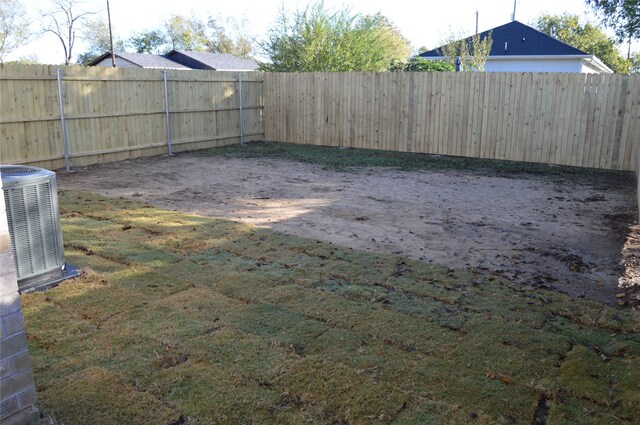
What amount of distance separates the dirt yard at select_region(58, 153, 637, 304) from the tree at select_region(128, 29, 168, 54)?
5138cm

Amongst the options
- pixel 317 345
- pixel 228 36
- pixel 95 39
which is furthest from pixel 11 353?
pixel 228 36

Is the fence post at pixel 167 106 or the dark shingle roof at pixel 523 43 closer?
the fence post at pixel 167 106

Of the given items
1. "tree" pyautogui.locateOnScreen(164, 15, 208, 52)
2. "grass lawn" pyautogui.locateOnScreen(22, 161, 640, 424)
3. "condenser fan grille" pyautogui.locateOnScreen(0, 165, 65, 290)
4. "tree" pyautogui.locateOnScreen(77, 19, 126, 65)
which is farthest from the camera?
"tree" pyautogui.locateOnScreen(164, 15, 208, 52)

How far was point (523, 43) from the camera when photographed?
23828 millimetres

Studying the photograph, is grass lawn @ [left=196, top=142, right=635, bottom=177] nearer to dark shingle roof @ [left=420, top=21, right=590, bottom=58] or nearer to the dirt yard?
the dirt yard

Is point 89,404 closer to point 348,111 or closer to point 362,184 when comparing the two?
point 362,184

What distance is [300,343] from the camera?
3.45 meters

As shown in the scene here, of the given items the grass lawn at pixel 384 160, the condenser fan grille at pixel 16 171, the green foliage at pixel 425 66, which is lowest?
the grass lawn at pixel 384 160

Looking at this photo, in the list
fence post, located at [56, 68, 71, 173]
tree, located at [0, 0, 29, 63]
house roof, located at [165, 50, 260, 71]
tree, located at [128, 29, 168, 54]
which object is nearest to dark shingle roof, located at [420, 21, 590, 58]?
house roof, located at [165, 50, 260, 71]

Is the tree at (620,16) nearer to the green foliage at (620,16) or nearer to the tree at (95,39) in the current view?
the green foliage at (620,16)

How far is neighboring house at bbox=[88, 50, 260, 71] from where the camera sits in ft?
111

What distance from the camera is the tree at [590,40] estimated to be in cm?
3488

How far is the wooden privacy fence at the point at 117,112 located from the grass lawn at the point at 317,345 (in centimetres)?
571

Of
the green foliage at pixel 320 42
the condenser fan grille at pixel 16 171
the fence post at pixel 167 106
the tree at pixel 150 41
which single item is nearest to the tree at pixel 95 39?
the tree at pixel 150 41
